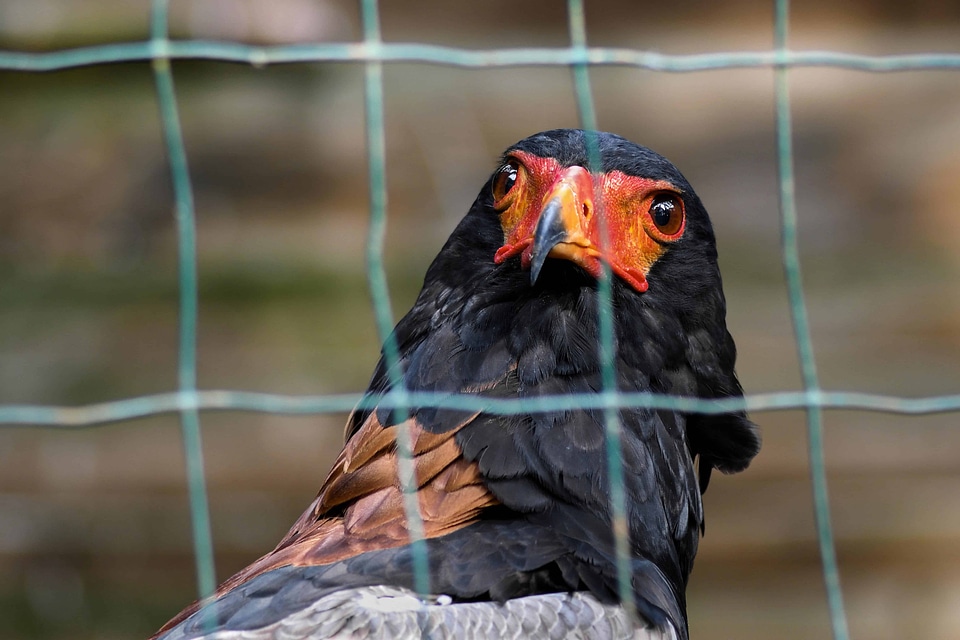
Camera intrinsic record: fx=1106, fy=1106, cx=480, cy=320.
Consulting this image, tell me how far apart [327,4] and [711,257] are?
2.61 meters

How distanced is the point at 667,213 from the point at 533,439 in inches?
23.6

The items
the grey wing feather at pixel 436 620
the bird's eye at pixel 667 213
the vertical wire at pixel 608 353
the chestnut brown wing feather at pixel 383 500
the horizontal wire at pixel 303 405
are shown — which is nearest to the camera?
the horizontal wire at pixel 303 405

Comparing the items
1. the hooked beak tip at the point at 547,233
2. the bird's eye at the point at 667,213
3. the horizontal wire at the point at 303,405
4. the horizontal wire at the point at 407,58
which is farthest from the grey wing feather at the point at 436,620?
the horizontal wire at the point at 407,58

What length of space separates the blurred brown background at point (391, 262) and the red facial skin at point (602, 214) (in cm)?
230

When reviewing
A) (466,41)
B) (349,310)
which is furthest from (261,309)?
(466,41)

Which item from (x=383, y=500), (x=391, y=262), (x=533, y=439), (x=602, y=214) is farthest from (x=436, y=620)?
(x=391, y=262)

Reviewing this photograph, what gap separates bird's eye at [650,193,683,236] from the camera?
→ 7.98 feet

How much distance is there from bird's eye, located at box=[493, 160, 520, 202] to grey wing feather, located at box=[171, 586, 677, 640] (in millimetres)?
894

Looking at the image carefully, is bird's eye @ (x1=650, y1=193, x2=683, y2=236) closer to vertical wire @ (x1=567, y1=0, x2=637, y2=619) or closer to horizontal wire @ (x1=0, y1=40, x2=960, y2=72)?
vertical wire @ (x1=567, y1=0, x2=637, y2=619)

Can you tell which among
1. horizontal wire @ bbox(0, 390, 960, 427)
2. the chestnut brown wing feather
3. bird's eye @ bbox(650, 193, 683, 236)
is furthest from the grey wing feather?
bird's eye @ bbox(650, 193, 683, 236)

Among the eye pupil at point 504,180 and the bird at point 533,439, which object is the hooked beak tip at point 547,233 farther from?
the eye pupil at point 504,180

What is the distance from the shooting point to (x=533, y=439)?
227cm

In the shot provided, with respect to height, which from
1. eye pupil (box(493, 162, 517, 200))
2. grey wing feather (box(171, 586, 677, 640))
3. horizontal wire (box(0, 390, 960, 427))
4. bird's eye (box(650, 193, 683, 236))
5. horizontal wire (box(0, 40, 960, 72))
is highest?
horizontal wire (box(0, 40, 960, 72))

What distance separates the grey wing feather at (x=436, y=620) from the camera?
1.94m
